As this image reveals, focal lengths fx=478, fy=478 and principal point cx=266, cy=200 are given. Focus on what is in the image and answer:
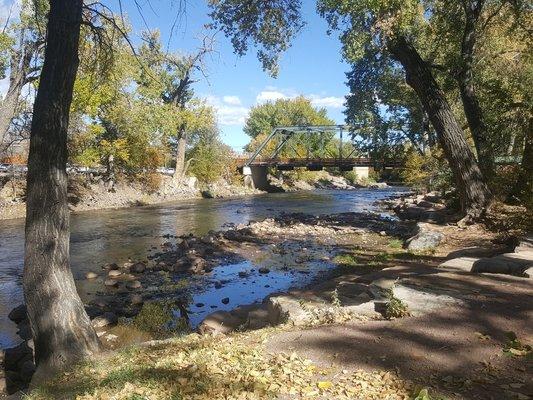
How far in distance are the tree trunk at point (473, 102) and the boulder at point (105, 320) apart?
428 inches

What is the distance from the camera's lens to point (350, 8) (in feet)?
36.3

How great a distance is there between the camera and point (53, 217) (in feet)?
17.9

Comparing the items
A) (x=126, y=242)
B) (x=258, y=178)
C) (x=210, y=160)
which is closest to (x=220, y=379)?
(x=126, y=242)

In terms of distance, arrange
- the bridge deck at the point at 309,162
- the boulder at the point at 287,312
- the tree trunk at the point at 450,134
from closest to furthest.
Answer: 1. the boulder at the point at 287,312
2. the tree trunk at the point at 450,134
3. the bridge deck at the point at 309,162

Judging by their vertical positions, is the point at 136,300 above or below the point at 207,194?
below

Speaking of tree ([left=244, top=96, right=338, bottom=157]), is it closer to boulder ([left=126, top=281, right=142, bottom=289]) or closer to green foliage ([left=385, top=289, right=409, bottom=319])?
boulder ([left=126, top=281, right=142, bottom=289])

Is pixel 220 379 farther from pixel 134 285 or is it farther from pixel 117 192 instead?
pixel 117 192

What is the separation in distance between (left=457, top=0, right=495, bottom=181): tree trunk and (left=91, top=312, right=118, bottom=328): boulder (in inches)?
428

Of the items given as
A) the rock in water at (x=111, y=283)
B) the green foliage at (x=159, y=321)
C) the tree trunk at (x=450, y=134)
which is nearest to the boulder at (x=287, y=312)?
the green foliage at (x=159, y=321)

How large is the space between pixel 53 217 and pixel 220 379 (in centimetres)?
281

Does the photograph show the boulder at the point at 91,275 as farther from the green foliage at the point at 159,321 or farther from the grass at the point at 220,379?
the grass at the point at 220,379

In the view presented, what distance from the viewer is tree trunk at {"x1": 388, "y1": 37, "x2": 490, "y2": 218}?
41.6ft

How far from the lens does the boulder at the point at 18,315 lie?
8.62 meters

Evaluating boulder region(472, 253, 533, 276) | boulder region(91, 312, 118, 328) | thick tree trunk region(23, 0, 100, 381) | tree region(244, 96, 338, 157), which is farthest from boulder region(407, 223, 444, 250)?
tree region(244, 96, 338, 157)
